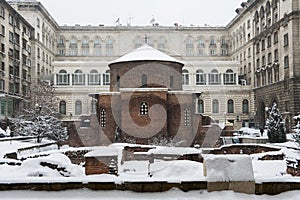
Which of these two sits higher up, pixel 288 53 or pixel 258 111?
pixel 288 53

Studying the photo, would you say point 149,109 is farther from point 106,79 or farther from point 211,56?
point 211,56

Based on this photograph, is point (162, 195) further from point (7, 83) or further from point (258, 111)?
point (258, 111)

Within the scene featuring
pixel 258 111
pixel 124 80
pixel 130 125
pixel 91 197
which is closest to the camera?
pixel 91 197

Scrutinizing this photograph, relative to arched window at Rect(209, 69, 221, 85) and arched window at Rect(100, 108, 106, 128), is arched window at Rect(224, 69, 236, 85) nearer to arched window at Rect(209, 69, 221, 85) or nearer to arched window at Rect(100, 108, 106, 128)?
arched window at Rect(209, 69, 221, 85)

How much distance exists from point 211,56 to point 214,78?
17649 millimetres

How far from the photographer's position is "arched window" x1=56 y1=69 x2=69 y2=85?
2442 inches

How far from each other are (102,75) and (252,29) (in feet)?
79.7

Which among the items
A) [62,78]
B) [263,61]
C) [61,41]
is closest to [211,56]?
[263,61]

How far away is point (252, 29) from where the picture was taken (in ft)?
198

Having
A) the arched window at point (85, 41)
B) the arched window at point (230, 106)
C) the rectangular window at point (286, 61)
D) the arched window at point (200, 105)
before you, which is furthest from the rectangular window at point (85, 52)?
the rectangular window at point (286, 61)

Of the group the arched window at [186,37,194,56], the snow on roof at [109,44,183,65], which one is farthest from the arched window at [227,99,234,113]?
the snow on roof at [109,44,183,65]

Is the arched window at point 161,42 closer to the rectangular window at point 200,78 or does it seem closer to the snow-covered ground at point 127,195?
the rectangular window at point 200,78

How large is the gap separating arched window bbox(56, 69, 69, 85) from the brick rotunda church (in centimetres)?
2643

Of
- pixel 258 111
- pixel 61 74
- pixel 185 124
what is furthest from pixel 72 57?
pixel 185 124
